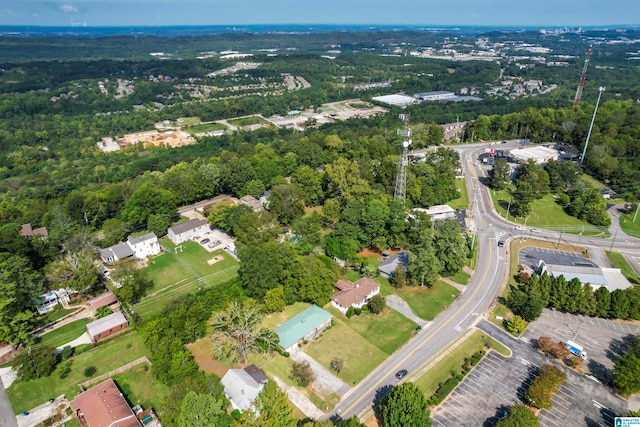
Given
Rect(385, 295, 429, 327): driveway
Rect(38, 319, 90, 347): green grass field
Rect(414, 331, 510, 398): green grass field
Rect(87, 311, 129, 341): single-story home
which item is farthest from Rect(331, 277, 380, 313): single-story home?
Rect(38, 319, 90, 347): green grass field

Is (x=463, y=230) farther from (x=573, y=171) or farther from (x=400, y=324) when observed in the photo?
A: (x=573, y=171)

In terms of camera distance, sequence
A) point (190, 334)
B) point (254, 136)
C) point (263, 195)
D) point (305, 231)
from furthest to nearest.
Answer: point (254, 136) → point (263, 195) → point (305, 231) → point (190, 334)

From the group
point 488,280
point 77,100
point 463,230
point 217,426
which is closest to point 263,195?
Answer: point 463,230

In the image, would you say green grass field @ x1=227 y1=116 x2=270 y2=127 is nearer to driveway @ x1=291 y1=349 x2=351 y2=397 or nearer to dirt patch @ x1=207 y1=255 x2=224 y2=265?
dirt patch @ x1=207 y1=255 x2=224 y2=265

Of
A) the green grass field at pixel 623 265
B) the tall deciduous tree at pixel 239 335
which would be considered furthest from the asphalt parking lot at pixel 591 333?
the tall deciduous tree at pixel 239 335

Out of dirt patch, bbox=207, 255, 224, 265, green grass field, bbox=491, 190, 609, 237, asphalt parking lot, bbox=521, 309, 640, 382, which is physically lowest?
dirt patch, bbox=207, 255, 224, 265

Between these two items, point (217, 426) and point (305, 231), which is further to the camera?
point (305, 231)

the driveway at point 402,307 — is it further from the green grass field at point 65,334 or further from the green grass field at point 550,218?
the green grass field at point 65,334
